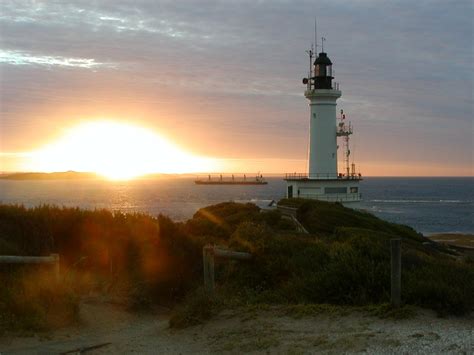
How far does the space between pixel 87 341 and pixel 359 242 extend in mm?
5538

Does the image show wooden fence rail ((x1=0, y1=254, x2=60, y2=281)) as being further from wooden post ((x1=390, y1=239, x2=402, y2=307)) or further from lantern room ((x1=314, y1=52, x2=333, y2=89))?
lantern room ((x1=314, y1=52, x2=333, y2=89))

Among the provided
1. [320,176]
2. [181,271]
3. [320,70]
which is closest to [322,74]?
[320,70]

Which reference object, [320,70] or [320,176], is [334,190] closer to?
[320,176]

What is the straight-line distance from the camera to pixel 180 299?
12.1 m

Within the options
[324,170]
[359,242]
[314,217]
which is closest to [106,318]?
[359,242]

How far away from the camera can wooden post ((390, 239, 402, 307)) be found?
8.80 metres

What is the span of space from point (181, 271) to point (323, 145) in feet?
118

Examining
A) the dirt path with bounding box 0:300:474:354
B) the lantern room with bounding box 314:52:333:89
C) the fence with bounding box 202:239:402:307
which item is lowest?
the dirt path with bounding box 0:300:474:354

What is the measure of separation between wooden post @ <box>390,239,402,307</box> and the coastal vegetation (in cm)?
24

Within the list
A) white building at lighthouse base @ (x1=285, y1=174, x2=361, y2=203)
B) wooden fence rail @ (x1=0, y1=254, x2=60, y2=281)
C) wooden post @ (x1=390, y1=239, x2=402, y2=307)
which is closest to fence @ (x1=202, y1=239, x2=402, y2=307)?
wooden post @ (x1=390, y1=239, x2=402, y2=307)

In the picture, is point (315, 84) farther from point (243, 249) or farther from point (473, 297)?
point (473, 297)

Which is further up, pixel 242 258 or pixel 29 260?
pixel 29 260

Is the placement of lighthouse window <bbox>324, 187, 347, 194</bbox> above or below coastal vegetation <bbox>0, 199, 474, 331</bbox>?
above

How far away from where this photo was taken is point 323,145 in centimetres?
4741
